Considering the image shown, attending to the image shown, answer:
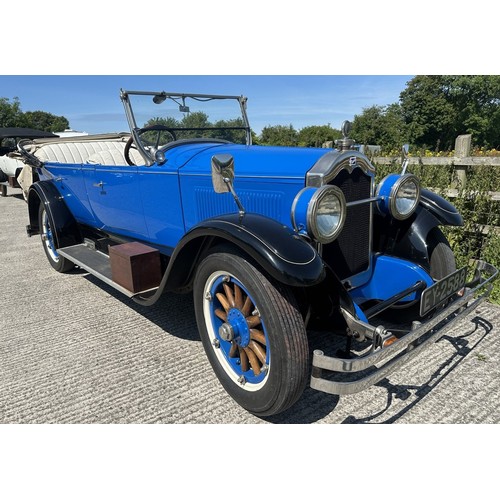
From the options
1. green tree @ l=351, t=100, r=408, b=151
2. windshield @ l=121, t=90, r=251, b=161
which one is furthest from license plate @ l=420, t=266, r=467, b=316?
green tree @ l=351, t=100, r=408, b=151

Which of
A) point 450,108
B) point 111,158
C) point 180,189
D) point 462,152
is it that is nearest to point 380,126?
point 450,108

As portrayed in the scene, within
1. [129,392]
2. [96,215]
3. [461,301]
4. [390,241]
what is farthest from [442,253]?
[96,215]

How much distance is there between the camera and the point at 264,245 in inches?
79.3

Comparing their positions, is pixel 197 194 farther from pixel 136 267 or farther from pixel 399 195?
pixel 399 195

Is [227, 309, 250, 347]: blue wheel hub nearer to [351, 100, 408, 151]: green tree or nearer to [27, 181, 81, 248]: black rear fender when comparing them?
[27, 181, 81, 248]: black rear fender

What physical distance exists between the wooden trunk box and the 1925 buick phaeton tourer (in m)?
0.01

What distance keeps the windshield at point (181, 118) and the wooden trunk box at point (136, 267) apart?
0.80m

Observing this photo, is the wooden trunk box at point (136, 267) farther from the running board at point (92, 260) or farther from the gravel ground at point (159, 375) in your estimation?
the gravel ground at point (159, 375)

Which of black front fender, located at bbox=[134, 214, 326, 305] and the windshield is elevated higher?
the windshield

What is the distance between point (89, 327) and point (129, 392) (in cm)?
112

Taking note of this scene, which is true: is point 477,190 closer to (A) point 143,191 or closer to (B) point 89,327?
(A) point 143,191

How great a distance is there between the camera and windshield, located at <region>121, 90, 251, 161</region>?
136 inches

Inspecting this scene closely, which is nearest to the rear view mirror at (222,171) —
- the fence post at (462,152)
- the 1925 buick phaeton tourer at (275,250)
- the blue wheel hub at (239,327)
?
the 1925 buick phaeton tourer at (275,250)

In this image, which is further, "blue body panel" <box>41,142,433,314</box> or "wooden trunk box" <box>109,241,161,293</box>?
"wooden trunk box" <box>109,241,161,293</box>
